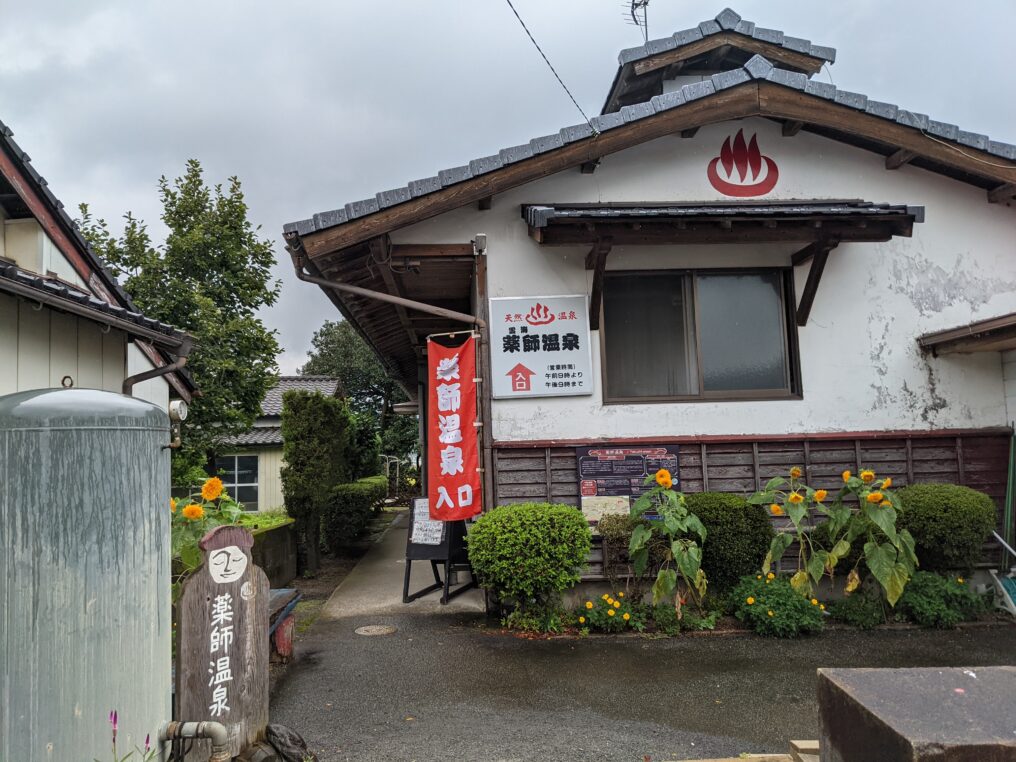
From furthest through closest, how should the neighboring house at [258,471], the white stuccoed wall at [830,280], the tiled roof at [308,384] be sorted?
the tiled roof at [308,384]
the neighboring house at [258,471]
the white stuccoed wall at [830,280]

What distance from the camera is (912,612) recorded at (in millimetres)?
6879

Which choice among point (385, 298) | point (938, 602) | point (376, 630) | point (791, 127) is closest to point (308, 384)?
point (385, 298)

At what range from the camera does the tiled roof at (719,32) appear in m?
9.33

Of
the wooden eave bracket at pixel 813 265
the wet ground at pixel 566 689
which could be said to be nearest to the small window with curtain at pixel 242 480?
the wet ground at pixel 566 689

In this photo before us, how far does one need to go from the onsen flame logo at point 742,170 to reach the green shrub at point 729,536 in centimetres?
361

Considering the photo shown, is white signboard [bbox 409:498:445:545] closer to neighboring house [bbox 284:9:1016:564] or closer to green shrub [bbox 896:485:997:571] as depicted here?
neighboring house [bbox 284:9:1016:564]

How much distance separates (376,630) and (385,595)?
164 centimetres

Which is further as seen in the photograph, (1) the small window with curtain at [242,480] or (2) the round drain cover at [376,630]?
(1) the small window with curtain at [242,480]

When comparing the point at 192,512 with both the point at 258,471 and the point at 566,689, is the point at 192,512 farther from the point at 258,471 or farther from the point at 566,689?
the point at 258,471

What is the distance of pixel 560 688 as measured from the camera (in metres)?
5.21

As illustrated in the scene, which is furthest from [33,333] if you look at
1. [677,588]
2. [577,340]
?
[677,588]

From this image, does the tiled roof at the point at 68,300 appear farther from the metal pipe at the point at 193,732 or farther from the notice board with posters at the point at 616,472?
the notice board with posters at the point at 616,472

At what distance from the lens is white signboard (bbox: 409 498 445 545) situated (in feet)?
26.5

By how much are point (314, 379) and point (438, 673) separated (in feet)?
81.7
